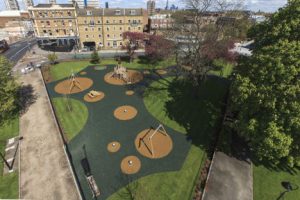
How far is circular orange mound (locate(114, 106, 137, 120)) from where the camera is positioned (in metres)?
32.1

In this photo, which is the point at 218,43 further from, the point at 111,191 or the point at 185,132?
the point at 111,191

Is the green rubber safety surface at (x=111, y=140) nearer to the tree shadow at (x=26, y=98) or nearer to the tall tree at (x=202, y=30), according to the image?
the tree shadow at (x=26, y=98)

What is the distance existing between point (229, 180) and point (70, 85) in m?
35.7

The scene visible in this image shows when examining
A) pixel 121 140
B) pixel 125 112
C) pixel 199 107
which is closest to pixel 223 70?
pixel 199 107

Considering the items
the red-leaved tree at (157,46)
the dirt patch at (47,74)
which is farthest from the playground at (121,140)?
the red-leaved tree at (157,46)

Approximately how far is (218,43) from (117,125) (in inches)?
874

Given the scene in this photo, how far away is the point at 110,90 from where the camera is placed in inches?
1578

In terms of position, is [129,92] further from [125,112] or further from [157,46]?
[157,46]

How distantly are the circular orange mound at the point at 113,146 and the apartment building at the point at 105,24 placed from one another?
49961 mm

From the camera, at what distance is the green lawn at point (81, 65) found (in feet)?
155

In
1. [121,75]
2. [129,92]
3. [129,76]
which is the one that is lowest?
[129,92]

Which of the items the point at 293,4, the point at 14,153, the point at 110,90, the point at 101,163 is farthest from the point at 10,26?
Result: the point at 293,4

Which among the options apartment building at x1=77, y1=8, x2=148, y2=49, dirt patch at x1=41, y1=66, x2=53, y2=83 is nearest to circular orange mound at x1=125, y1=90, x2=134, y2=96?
dirt patch at x1=41, y1=66, x2=53, y2=83

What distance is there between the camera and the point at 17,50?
64125 mm
